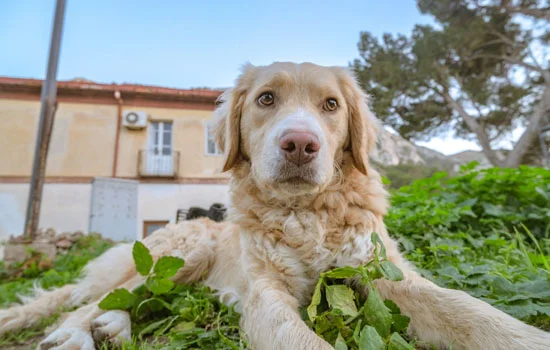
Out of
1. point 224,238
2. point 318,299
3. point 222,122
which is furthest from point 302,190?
point 224,238

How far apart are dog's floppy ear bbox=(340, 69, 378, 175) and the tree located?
11.2 meters

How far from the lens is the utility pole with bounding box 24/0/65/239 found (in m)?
6.88

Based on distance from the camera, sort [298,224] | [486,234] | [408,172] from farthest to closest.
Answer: [408,172], [486,234], [298,224]

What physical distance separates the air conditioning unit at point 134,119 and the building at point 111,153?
5 centimetres

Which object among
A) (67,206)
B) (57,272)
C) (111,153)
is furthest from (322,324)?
(67,206)

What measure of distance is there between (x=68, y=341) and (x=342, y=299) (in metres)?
1.52

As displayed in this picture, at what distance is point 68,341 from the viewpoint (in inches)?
70.6

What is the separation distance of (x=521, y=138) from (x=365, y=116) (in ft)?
44.6

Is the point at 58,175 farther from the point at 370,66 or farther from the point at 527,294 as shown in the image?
the point at 527,294

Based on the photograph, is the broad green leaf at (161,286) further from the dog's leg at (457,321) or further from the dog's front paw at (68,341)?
the dog's leg at (457,321)

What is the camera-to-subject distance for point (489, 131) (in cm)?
1423

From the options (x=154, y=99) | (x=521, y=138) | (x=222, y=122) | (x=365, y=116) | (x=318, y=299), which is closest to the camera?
(x=318, y=299)

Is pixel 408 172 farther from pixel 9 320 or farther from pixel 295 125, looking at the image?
pixel 9 320

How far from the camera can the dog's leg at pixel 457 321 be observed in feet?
4.12
